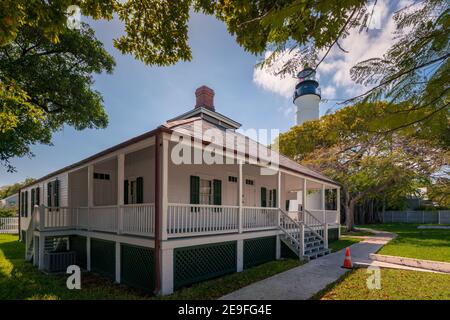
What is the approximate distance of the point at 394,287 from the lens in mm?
7242

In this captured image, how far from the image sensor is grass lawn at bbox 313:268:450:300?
650 cm

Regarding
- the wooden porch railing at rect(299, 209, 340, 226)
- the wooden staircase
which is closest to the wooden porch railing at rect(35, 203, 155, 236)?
the wooden staircase

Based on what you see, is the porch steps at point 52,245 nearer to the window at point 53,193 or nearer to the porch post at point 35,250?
the porch post at point 35,250

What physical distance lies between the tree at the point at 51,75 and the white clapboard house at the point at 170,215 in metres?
2.77

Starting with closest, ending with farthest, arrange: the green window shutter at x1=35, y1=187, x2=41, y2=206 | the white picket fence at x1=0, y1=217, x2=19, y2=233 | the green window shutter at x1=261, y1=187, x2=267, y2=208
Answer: the green window shutter at x1=261, y1=187, x2=267, y2=208, the green window shutter at x1=35, y1=187, x2=41, y2=206, the white picket fence at x1=0, y1=217, x2=19, y2=233

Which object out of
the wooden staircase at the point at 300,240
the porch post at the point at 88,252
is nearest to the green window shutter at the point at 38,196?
the porch post at the point at 88,252

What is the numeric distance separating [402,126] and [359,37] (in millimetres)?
1359

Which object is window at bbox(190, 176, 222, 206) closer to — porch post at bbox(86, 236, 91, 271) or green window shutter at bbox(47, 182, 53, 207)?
porch post at bbox(86, 236, 91, 271)

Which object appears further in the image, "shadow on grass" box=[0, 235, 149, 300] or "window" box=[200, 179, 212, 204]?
"window" box=[200, 179, 212, 204]

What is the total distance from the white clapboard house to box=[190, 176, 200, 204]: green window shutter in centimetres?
4

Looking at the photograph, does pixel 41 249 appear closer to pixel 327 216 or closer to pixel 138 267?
pixel 138 267

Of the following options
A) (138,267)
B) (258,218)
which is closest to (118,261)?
(138,267)
